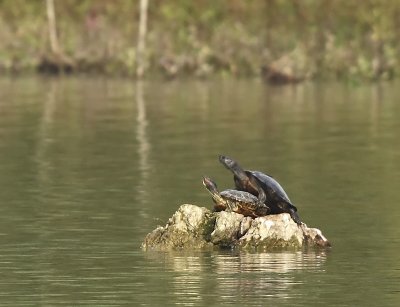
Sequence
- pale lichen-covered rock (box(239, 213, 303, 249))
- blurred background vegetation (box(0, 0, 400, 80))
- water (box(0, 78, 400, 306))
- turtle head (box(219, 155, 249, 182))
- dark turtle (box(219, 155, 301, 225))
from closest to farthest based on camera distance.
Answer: water (box(0, 78, 400, 306)) < pale lichen-covered rock (box(239, 213, 303, 249)) < dark turtle (box(219, 155, 301, 225)) < turtle head (box(219, 155, 249, 182)) < blurred background vegetation (box(0, 0, 400, 80))

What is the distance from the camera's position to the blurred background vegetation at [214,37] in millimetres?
68375

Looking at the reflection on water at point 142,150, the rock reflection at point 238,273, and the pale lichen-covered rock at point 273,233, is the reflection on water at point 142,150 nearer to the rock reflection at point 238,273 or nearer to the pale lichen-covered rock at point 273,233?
the pale lichen-covered rock at point 273,233

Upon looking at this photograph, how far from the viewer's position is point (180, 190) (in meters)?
26.5

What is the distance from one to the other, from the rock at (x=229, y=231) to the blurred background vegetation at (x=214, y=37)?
154 ft

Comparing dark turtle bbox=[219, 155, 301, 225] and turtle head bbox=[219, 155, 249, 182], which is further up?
turtle head bbox=[219, 155, 249, 182]

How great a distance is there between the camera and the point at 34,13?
78312 mm

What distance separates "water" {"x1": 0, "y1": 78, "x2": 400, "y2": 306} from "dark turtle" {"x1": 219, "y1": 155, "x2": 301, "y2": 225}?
0.65 metres

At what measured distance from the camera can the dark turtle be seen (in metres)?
19.2

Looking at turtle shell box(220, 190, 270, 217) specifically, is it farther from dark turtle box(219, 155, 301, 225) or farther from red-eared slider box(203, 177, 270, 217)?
dark turtle box(219, 155, 301, 225)

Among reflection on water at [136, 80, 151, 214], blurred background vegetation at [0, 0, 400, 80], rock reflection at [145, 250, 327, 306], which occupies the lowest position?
blurred background vegetation at [0, 0, 400, 80]

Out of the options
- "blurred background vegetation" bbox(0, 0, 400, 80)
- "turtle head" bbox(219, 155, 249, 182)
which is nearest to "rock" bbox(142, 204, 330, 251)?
"turtle head" bbox(219, 155, 249, 182)

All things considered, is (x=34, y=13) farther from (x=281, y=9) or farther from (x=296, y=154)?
(x=296, y=154)

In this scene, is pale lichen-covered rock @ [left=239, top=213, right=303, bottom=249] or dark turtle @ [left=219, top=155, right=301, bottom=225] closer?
pale lichen-covered rock @ [left=239, top=213, right=303, bottom=249]

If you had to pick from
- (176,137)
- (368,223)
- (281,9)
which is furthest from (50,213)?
(281,9)
